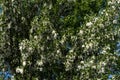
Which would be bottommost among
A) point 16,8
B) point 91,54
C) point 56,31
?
point 91,54

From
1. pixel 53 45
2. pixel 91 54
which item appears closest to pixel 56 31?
pixel 53 45

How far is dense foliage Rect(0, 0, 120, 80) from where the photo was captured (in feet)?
87.8

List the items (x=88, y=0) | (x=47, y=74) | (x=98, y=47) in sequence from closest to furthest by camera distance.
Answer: (x=98, y=47)
(x=47, y=74)
(x=88, y=0)

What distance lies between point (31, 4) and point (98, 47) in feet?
20.4

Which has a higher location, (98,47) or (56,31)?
(56,31)

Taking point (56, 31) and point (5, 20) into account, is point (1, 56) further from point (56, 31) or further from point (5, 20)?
point (56, 31)

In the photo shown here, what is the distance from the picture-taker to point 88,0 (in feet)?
102

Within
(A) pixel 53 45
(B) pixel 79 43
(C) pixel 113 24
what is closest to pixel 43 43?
(A) pixel 53 45

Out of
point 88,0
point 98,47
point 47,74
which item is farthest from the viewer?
point 88,0

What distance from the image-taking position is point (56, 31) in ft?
92.2

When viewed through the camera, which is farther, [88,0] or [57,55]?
[88,0]

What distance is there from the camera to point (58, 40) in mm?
27391

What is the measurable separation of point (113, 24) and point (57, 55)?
430 cm

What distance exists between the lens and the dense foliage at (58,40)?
2675 centimetres
